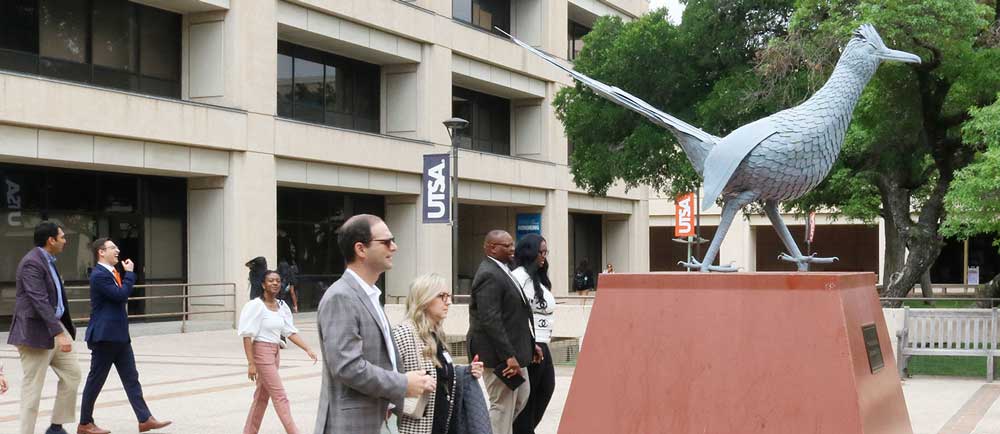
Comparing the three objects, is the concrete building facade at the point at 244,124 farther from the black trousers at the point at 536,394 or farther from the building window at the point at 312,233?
the black trousers at the point at 536,394

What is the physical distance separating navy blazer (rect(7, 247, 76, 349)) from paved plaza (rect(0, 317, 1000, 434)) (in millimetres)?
1602

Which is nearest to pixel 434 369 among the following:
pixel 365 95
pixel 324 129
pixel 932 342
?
pixel 932 342

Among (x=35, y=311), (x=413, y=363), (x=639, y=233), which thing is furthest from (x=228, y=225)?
(x=639, y=233)

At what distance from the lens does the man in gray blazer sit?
15.0 feet

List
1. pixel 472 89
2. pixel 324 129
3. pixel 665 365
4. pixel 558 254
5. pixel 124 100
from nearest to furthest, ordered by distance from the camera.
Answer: pixel 665 365, pixel 124 100, pixel 324 129, pixel 472 89, pixel 558 254

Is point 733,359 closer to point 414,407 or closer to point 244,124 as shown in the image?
point 414,407

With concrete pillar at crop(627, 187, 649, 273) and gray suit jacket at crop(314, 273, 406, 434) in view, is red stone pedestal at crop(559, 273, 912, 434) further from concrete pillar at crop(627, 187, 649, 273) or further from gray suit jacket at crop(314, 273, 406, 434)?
concrete pillar at crop(627, 187, 649, 273)

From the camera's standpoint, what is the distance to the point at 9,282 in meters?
22.7

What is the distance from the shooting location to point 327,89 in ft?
100

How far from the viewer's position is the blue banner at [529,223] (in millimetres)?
38438

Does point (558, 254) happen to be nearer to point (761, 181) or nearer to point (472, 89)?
point (472, 89)

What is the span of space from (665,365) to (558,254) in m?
31.1

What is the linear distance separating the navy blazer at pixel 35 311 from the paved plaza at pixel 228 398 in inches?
63.1

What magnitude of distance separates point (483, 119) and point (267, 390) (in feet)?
94.7
